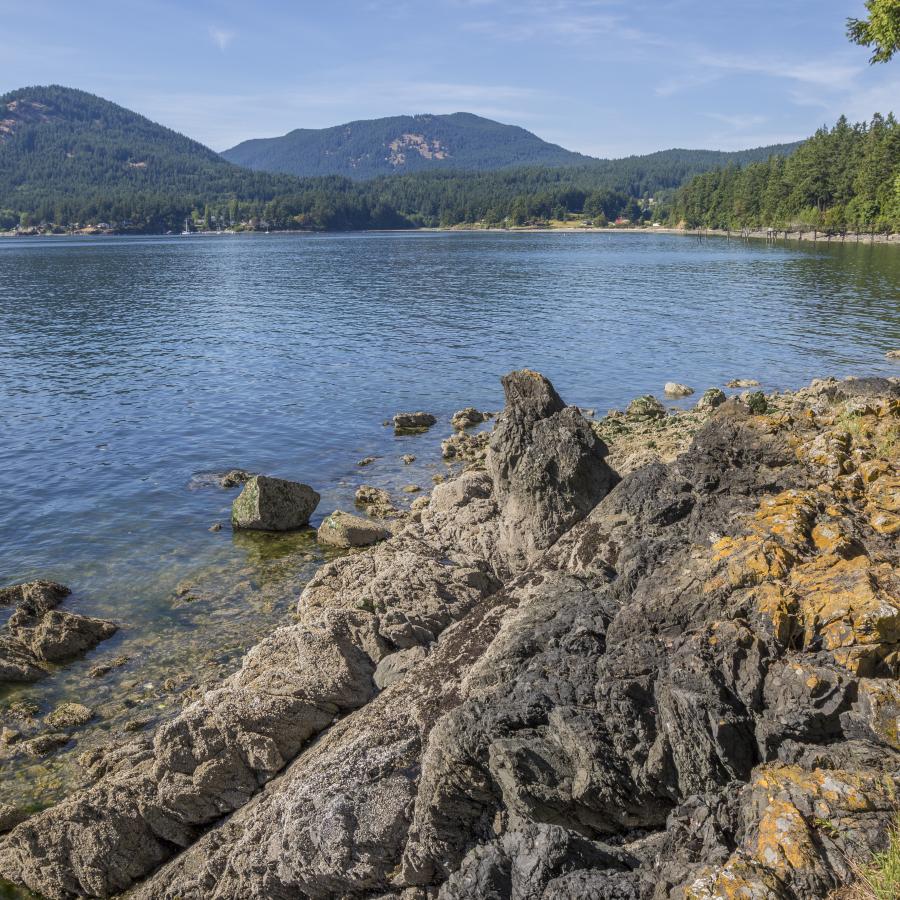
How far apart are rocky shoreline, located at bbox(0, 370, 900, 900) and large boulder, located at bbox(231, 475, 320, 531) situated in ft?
33.1

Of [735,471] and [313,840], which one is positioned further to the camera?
[735,471]

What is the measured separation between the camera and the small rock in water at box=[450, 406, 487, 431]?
1350 inches

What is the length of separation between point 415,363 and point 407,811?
42119 millimetres

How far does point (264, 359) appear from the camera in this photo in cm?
5222

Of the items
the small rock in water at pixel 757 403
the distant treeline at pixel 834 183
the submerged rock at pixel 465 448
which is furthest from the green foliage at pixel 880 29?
the distant treeline at pixel 834 183

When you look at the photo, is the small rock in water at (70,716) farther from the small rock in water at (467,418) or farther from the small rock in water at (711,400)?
the small rock in water at (711,400)

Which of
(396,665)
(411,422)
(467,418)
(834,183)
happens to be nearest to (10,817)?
(396,665)

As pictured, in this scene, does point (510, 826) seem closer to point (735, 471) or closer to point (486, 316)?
point (735, 471)

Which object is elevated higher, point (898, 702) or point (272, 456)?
point (898, 702)

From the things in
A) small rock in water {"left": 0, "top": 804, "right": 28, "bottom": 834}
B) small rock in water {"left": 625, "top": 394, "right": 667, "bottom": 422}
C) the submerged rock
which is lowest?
small rock in water {"left": 0, "top": 804, "right": 28, "bottom": 834}

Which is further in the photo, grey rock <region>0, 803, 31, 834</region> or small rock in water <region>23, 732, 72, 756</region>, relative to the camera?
small rock in water <region>23, 732, 72, 756</region>

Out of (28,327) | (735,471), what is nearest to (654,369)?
(735,471)

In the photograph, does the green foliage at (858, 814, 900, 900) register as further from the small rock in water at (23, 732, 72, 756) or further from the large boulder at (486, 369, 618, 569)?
the small rock in water at (23, 732, 72, 756)

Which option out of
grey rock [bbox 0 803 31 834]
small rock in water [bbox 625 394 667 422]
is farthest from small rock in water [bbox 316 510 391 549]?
small rock in water [bbox 625 394 667 422]
